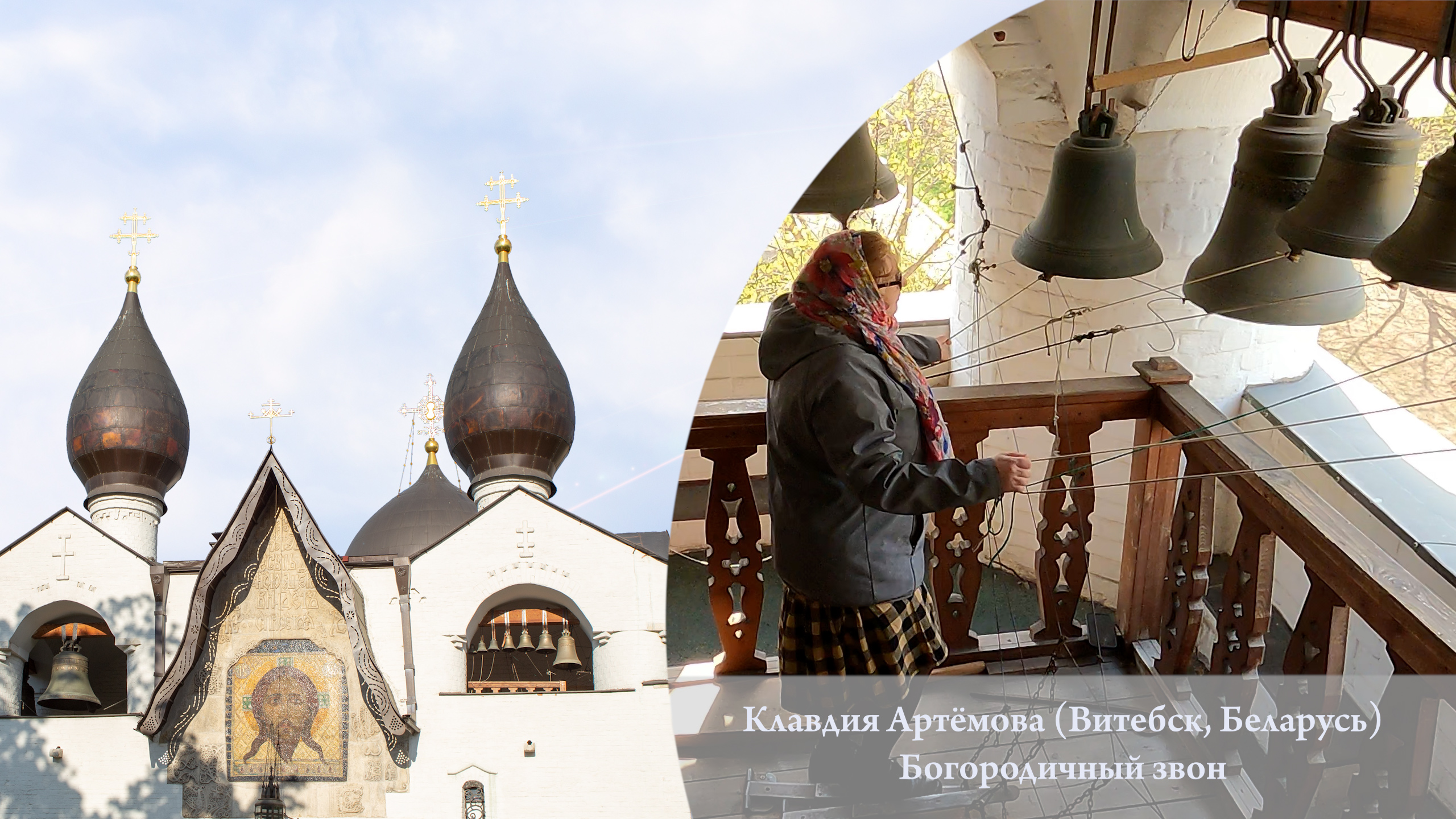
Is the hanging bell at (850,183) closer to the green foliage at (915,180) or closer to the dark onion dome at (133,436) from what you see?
the green foliage at (915,180)

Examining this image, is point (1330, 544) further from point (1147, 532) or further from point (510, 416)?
point (510, 416)

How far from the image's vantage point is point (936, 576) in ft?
8.36

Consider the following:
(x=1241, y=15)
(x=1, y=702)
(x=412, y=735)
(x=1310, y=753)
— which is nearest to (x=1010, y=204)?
(x=1241, y=15)

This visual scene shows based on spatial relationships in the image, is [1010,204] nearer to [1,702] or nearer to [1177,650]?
[1177,650]

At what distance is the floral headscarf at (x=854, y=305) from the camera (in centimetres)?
186

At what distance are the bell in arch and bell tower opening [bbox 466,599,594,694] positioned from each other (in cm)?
127

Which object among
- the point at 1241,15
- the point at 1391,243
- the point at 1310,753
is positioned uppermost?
the point at 1241,15

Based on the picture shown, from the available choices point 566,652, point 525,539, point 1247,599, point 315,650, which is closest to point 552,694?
point 566,652

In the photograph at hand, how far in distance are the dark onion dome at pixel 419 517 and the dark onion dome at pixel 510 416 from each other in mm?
496

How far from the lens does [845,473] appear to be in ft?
6.04

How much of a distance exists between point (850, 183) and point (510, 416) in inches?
126

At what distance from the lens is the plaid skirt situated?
204 cm

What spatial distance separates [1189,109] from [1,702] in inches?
159

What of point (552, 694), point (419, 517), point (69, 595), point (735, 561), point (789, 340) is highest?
point (789, 340)
